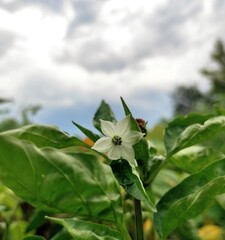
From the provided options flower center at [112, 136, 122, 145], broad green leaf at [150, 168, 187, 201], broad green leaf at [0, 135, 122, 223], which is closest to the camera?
broad green leaf at [0, 135, 122, 223]

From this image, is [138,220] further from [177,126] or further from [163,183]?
[163,183]

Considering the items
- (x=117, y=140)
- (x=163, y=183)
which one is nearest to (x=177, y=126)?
(x=117, y=140)

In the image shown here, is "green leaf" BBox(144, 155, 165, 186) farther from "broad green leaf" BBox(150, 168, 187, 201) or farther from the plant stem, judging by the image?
"broad green leaf" BBox(150, 168, 187, 201)

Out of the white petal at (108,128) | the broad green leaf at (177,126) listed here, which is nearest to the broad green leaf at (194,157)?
the broad green leaf at (177,126)

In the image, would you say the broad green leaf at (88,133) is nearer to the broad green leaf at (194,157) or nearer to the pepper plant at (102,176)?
the pepper plant at (102,176)

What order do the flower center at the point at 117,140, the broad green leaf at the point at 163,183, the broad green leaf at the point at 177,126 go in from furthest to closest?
the broad green leaf at the point at 163,183 → the broad green leaf at the point at 177,126 → the flower center at the point at 117,140

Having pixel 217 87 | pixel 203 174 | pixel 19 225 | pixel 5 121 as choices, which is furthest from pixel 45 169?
pixel 217 87

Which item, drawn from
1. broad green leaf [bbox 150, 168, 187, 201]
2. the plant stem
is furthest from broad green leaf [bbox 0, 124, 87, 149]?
broad green leaf [bbox 150, 168, 187, 201]
